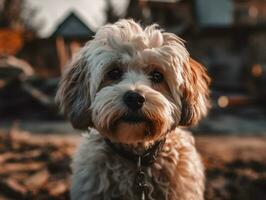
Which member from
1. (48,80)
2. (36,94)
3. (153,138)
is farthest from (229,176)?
(48,80)

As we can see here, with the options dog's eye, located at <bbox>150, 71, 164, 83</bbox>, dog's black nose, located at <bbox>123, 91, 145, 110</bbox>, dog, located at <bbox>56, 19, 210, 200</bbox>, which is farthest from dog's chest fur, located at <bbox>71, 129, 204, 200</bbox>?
dog's black nose, located at <bbox>123, 91, 145, 110</bbox>

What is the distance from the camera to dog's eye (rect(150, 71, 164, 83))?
12.2 feet

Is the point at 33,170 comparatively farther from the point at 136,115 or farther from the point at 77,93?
the point at 136,115

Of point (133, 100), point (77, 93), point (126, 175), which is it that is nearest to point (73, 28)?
point (77, 93)

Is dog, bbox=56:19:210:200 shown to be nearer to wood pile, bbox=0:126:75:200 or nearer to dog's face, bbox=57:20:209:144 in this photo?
dog's face, bbox=57:20:209:144

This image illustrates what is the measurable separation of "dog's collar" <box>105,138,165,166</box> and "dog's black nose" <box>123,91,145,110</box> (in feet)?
1.97

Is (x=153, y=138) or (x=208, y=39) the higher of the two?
(x=153, y=138)

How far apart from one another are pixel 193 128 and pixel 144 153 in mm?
7480

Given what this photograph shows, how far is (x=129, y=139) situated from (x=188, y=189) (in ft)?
2.46

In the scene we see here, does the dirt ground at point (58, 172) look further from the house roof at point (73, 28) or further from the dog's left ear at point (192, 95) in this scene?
the house roof at point (73, 28)

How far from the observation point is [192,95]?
3889mm

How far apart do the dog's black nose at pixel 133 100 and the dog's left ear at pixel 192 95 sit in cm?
61

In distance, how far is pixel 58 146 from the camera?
6832 millimetres

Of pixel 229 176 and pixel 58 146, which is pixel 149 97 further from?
pixel 58 146
